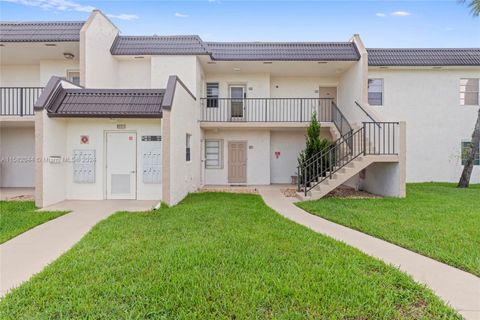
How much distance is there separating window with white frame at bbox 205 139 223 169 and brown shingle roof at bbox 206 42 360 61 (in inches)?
169

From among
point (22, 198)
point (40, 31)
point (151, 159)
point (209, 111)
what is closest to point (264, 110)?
point (209, 111)

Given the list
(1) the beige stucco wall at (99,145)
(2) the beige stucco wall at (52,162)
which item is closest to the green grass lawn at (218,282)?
(2) the beige stucco wall at (52,162)

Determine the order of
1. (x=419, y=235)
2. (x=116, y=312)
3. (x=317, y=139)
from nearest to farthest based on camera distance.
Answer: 1. (x=116, y=312)
2. (x=419, y=235)
3. (x=317, y=139)

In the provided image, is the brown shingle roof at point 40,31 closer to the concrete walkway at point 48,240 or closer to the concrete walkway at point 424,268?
the concrete walkway at point 48,240

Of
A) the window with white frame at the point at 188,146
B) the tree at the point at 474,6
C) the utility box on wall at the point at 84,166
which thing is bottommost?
the utility box on wall at the point at 84,166

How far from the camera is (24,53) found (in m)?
13.0

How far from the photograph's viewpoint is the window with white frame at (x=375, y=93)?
1499 centimetres

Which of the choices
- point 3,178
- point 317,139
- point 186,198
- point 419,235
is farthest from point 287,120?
point 3,178

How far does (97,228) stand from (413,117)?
592 inches

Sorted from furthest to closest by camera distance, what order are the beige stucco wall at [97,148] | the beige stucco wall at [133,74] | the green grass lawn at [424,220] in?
the beige stucco wall at [133,74] < the beige stucco wall at [97,148] < the green grass lawn at [424,220]

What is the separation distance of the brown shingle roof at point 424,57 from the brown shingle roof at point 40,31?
12989mm

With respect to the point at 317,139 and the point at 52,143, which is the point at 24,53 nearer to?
the point at 52,143

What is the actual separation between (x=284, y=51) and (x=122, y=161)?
852 centimetres

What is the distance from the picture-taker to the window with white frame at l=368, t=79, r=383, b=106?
14992 millimetres
